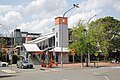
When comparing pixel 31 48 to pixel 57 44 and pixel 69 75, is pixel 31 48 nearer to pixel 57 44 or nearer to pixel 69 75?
pixel 57 44

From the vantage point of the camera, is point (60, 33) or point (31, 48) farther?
point (60, 33)

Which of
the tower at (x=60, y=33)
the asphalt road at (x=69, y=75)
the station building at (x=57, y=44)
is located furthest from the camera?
the tower at (x=60, y=33)

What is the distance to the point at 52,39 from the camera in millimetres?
73562

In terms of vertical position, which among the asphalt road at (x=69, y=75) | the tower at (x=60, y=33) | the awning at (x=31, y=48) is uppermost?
the tower at (x=60, y=33)

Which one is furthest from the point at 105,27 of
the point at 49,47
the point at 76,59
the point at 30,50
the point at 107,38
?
the point at 30,50

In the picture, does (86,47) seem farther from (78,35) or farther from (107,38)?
(107,38)

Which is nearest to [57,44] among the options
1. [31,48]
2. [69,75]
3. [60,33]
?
[60,33]

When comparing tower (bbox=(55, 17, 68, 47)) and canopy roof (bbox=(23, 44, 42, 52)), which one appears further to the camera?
tower (bbox=(55, 17, 68, 47))

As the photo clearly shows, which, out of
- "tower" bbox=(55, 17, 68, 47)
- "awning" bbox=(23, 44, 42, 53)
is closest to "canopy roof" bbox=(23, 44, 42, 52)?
"awning" bbox=(23, 44, 42, 53)

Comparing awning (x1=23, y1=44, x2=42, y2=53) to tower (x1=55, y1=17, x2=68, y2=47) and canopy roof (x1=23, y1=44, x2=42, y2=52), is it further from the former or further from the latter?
tower (x1=55, y1=17, x2=68, y2=47)

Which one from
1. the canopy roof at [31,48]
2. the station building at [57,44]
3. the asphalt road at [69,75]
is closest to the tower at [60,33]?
the station building at [57,44]

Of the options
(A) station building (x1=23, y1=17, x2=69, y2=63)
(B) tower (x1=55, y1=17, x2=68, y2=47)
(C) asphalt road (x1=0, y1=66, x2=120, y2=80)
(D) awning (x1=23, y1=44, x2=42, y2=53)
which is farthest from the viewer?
(B) tower (x1=55, y1=17, x2=68, y2=47)

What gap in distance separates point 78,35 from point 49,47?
21084 mm

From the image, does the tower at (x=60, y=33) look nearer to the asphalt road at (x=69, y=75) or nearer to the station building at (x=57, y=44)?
the station building at (x=57, y=44)
